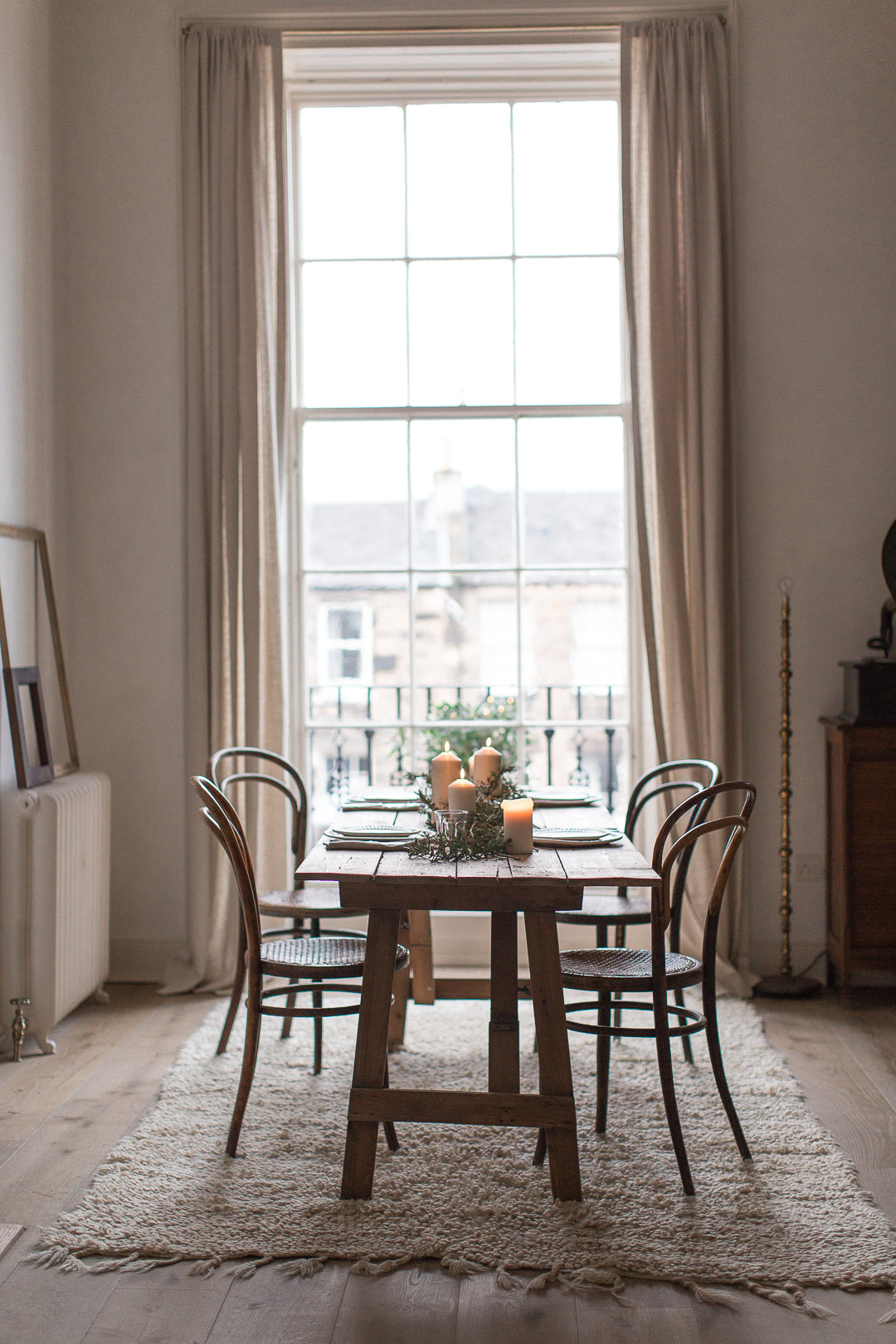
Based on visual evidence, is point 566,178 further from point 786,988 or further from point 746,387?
point 786,988

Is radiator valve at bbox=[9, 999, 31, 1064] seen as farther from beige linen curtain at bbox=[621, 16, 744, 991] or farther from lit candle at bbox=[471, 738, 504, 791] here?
beige linen curtain at bbox=[621, 16, 744, 991]

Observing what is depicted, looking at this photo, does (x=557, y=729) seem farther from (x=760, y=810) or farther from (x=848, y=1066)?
(x=848, y=1066)

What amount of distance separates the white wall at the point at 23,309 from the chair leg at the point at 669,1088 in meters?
2.09

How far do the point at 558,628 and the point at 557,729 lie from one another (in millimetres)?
373

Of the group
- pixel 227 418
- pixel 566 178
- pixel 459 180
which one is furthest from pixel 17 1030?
pixel 566 178

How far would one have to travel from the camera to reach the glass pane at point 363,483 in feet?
13.8

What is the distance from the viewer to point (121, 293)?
403 cm

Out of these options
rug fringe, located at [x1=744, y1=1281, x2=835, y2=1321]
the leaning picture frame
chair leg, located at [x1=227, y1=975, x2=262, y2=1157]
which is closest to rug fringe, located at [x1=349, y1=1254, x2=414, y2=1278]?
Result: chair leg, located at [x1=227, y1=975, x2=262, y2=1157]

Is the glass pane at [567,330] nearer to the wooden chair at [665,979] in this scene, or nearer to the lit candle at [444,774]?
the lit candle at [444,774]

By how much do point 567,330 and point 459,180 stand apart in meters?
0.68

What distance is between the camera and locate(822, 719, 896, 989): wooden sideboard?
3.66m

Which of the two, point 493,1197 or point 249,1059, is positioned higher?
point 249,1059

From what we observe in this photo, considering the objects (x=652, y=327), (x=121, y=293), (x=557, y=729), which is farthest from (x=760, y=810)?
(x=121, y=293)

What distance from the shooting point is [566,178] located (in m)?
4.19
